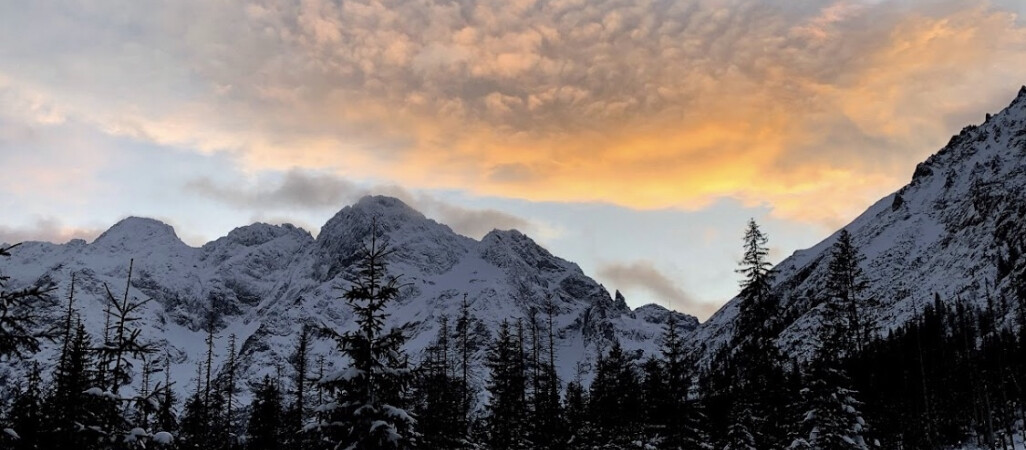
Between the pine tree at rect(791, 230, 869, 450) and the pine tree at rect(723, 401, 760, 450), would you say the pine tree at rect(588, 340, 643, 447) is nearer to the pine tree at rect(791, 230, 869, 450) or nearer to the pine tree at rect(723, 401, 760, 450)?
the pine tree at rect(723, 401, 760, 450)

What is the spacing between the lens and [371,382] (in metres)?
22.1

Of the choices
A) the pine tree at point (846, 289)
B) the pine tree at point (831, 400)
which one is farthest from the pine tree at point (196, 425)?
the pine tree at point (846, 289)

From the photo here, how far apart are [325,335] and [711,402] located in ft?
140

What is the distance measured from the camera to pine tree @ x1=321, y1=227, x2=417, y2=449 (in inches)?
842

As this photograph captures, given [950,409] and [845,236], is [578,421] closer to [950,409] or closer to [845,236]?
[845,236]

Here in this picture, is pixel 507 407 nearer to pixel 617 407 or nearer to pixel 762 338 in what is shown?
pixel 617 407

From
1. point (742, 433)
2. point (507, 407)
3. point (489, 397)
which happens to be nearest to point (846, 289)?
point (742, 433)

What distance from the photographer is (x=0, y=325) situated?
557 inches

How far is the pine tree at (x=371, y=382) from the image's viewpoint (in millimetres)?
21375

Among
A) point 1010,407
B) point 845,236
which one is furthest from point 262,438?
point 1010,407

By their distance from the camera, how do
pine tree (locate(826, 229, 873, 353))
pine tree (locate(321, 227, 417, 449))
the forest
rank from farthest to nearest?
pine tree (locate(826, 229, 873, 353))
pine tree (locate(321, 227, 417, 449))
the forest

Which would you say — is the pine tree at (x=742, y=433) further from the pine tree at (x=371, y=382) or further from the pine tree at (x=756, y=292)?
the pine tree at (x=371, y=382)

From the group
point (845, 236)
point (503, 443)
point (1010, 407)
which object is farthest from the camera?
point (1010, 407)

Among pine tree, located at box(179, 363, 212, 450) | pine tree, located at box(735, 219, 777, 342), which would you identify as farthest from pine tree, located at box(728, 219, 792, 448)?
pine tree, located at box(179, 363, 212, 450)
